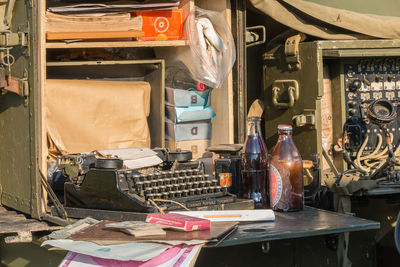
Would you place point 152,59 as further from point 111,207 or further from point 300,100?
point 111,207

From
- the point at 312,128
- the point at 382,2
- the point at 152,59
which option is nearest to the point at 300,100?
the point at 312,128

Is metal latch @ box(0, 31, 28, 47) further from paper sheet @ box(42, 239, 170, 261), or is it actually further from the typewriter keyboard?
paper sheet @ box(42, 239, 170, 261)

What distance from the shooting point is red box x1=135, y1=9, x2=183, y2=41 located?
12.6 ft

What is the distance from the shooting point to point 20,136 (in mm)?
3477

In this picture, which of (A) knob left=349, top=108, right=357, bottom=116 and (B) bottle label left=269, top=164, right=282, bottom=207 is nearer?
(B) bottle label left=269, top=164, right=282, bottom=207

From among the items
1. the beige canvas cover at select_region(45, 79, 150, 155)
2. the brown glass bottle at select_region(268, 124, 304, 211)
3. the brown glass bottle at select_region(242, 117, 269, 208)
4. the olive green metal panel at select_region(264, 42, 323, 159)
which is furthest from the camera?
the olive green metal panel at select_region(264, 42, 323, 159)

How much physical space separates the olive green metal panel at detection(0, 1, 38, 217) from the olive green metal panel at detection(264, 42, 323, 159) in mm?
1686

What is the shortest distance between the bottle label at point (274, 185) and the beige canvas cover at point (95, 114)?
1.13m

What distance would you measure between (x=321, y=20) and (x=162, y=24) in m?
1.04

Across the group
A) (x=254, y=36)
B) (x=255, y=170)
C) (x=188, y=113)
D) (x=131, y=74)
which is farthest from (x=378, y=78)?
(x=131, y=74)

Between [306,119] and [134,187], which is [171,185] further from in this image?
[306,119]

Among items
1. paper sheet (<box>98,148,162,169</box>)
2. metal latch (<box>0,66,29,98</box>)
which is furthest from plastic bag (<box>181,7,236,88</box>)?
metal latch (<box>0,66,29,98</box>)

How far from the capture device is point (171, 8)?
12.7 feet

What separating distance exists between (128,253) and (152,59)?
6.28 feet
